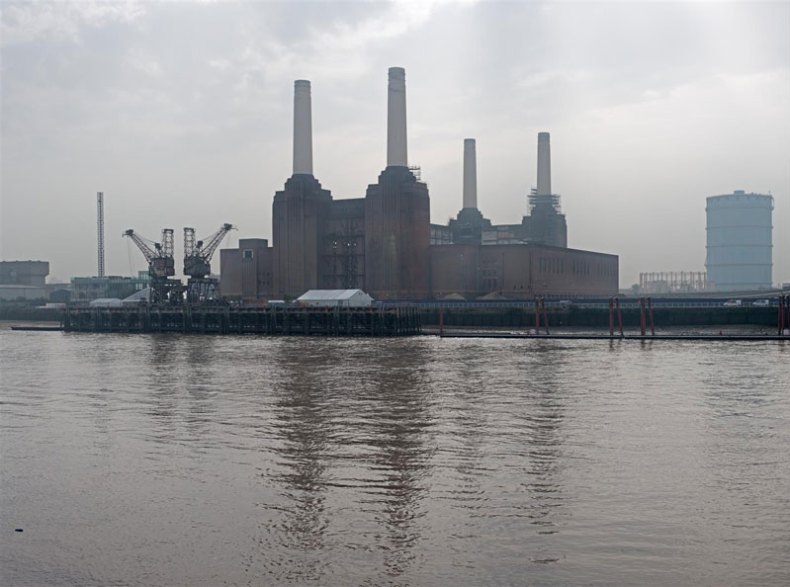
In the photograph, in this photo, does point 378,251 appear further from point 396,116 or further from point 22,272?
point 22,272

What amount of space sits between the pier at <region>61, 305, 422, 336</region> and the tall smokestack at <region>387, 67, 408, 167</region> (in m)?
23.4

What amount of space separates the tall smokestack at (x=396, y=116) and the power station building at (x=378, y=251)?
0.10 meters


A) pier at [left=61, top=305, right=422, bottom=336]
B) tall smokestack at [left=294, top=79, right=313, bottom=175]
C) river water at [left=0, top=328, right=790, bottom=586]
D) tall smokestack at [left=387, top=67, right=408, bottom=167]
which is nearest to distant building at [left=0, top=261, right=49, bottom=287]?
pier at [left=61, top=305, right=422, bottom=336]

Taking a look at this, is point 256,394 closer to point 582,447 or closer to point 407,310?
point 582,447

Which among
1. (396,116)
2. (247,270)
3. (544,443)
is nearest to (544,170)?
(396,116)

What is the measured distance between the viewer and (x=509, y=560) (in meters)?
9.70

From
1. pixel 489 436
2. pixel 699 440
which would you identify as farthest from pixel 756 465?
pixel 489 436

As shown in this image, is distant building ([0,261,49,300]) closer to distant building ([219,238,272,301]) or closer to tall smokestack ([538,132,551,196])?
distant building ([219,238,272,301])

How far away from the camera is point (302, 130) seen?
9444 cm

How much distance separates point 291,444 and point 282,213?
82.1 meters

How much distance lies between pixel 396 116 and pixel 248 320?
27072 mm

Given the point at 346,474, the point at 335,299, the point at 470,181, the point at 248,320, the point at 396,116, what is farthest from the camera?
the point at 470,181

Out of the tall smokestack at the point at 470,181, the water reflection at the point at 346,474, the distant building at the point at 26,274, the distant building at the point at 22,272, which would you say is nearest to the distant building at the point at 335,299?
the tall smokestack at the point at 470,181

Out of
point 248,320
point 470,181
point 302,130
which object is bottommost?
point 248,320
